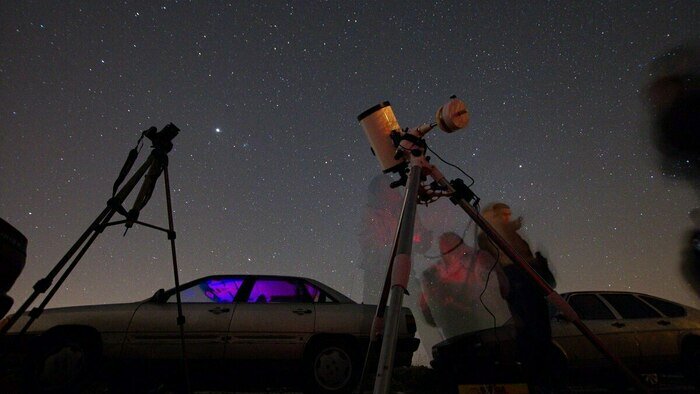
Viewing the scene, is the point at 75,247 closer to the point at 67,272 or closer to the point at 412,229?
the point at 67,272

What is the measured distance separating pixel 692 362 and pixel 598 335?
65.6 inches

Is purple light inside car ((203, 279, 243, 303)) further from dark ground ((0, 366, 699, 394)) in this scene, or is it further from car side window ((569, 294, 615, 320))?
car side window ((569, 294, 615, 320))

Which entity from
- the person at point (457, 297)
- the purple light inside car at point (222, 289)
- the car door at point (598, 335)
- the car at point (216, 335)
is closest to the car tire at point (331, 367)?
the car at point (216, 335)

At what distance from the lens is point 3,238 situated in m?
2.38

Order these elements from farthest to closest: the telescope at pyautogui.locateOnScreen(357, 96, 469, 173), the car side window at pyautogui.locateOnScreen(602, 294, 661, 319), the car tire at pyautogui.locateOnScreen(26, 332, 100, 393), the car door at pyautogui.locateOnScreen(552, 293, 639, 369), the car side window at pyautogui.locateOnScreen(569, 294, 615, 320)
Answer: the car side window at pyautogui.locateOnScreen(602, 294, 661, 319)
the car side window at pyautogui.locateOnScreen(569, 294, 615, 320)
the car door at pyautogui.locateOnScreen(552, 293, 639, 369)
the car tire at pyautogui.locateOnScreen(26, 332, 100, 393)
the telescope at pyautogui.locateOnScreen(357, 96, 469, 173)

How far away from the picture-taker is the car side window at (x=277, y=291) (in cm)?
515

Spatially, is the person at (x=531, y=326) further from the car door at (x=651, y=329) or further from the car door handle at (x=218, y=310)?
the car door handle at (x=218, y=310)

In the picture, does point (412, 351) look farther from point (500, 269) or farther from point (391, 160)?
point (391, 160)

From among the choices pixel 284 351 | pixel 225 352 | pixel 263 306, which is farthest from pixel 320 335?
pixel 225 352

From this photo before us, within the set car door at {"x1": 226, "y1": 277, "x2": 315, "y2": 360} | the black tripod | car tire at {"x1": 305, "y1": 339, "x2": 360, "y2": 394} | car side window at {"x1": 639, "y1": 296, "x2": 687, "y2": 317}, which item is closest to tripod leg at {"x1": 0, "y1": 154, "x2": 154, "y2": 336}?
the black tripod

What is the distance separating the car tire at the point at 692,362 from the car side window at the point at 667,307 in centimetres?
47

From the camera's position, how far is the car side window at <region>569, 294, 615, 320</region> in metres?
5.51

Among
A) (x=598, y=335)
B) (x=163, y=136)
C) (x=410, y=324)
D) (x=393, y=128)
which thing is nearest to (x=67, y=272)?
(x=163, y=136)

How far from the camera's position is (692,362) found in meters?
5.35
